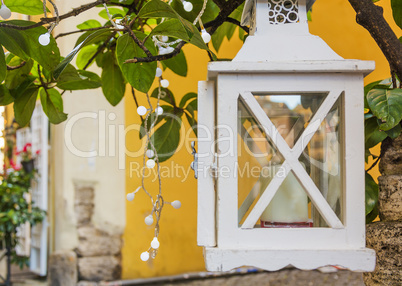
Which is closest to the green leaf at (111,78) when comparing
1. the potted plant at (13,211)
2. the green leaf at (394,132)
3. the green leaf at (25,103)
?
the green leaf at (25,103)

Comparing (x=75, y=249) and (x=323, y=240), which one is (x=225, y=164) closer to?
(x=323, y=240)

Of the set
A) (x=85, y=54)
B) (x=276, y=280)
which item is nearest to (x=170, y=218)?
(x=276, y=280)

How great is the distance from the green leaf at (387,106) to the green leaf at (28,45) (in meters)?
0.53

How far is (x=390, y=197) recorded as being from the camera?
75 cm

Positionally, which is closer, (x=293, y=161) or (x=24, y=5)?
(x=293, y=161)

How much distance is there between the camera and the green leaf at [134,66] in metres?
0.71

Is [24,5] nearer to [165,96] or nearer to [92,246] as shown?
[165,96]

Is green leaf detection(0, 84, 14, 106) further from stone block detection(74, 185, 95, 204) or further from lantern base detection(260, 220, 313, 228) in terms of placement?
stone block detection(74, 185, 95, 204)

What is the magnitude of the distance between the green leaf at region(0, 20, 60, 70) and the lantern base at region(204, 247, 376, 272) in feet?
1.40

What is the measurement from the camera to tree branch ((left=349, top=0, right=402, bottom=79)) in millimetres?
743

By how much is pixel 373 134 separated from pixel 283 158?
27 cm

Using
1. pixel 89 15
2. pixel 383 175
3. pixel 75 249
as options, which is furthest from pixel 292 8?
pixel 75 249

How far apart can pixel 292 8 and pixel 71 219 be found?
3057 mm

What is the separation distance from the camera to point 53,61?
2.53 feet
